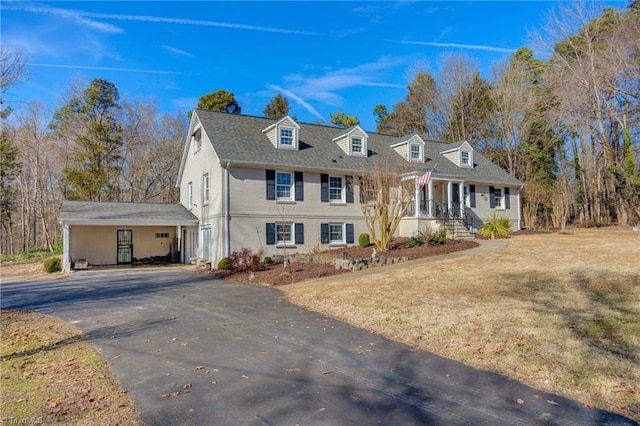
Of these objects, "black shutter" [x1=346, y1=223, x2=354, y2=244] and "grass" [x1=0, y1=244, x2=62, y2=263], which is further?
"grass" [x1=0, y1=244, x2=62, y2=263]

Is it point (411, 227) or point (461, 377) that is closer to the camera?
point (461, 377)

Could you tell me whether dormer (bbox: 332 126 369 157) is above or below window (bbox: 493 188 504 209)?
above

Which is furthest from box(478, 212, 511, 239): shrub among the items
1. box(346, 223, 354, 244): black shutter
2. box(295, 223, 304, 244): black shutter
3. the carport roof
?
the carport roof

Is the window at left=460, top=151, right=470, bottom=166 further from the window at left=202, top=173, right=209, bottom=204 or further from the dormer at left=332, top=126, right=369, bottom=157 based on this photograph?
the window at left=202, top=173, right=209, bottom=204

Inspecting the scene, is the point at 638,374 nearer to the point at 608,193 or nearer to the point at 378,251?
the point at 378,251

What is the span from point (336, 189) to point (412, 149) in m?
6.31

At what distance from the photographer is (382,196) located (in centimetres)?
1728

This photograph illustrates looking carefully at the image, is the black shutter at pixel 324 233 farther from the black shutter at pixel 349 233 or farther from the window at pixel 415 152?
the window at pixel 415 152

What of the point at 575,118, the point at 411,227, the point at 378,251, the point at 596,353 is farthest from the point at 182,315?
the point at 575,118

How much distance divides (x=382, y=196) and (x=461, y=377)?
12.8 meters

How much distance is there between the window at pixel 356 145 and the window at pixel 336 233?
4.51 m

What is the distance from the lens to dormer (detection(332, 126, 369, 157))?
22.3 metres

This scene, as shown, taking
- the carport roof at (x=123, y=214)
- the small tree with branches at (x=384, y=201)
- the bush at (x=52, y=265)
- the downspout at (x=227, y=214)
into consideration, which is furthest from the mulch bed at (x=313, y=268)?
the bush at (x=52, y=265)

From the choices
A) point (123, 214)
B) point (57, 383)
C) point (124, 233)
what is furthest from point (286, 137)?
point (57, 383)
